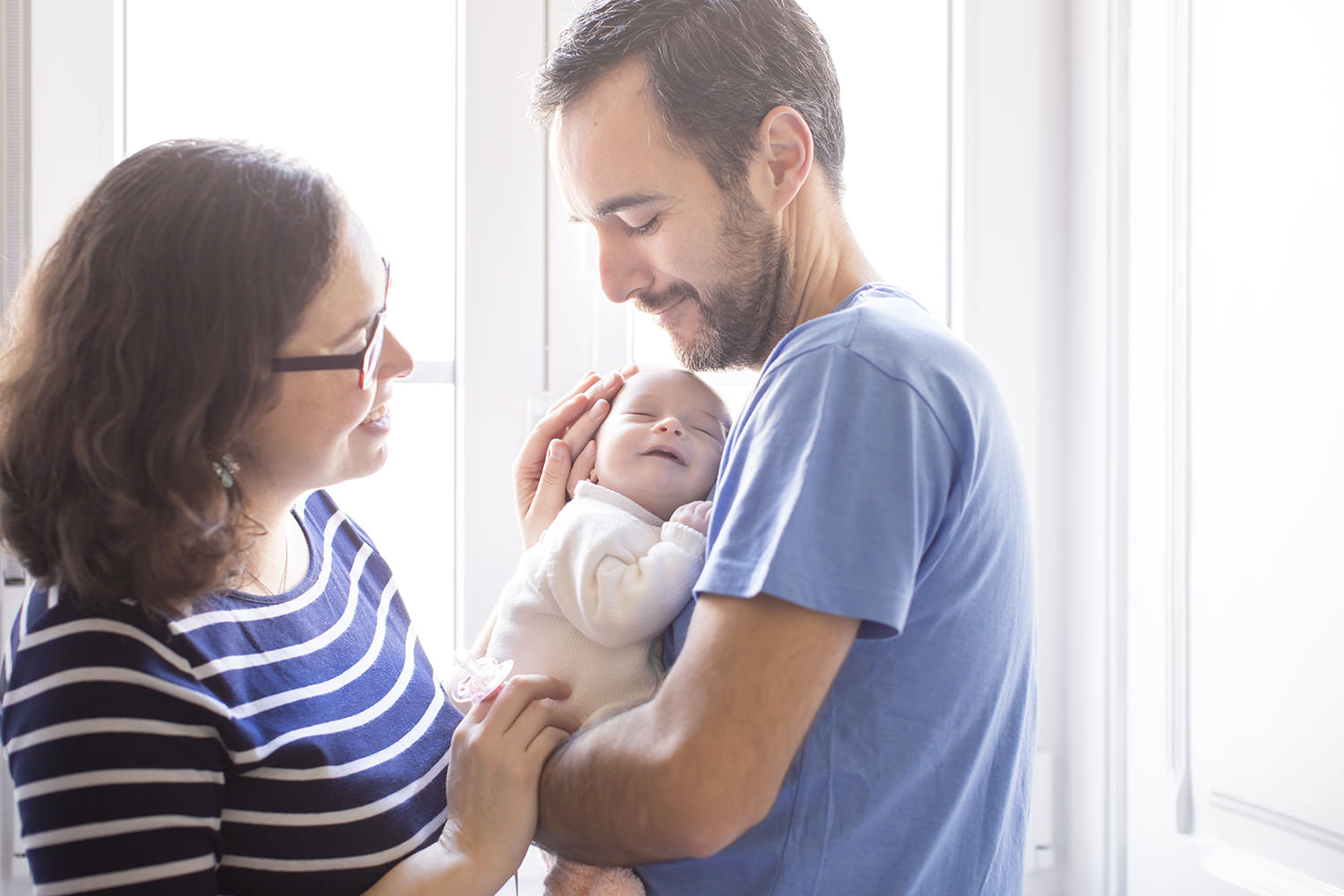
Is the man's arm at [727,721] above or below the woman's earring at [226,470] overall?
below

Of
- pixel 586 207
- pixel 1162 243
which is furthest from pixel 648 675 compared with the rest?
pixel 1162 243

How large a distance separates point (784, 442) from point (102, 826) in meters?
0.67

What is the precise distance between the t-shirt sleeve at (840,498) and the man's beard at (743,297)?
306 millimetres

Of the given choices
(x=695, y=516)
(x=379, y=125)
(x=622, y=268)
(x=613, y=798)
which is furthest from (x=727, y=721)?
(x=379, y=125)

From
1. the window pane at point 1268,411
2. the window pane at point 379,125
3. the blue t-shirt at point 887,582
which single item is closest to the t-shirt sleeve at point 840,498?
the blue t-shirt at point 887,582

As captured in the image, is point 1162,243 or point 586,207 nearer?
point 586,207

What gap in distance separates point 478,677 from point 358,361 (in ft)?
1.41

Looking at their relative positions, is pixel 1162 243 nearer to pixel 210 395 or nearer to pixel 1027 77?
pixel 1027 77

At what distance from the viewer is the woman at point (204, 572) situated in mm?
839

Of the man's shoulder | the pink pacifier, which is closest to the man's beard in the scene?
the man's shoulder

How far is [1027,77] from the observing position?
6.40 ft

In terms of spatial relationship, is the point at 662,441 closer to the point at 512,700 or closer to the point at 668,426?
the point at 668,426

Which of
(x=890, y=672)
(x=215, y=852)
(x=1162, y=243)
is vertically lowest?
(x=215, y=852)

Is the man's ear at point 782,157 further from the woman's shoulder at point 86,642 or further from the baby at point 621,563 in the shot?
the woman's shoulder at point 86,642
